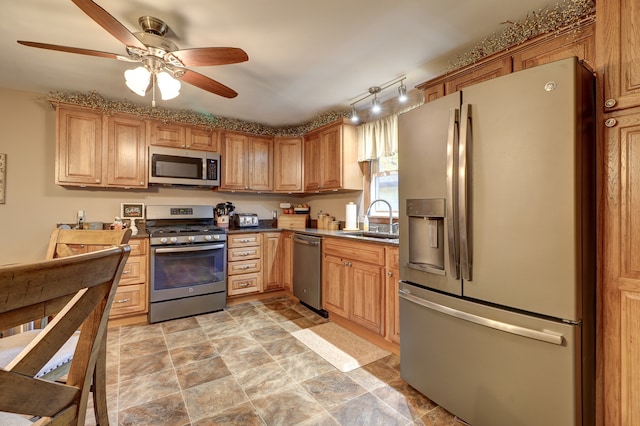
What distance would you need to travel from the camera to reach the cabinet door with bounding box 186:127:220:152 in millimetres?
3623

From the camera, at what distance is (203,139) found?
371 cm

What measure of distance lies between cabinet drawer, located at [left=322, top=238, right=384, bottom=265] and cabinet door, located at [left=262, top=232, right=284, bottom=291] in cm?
96

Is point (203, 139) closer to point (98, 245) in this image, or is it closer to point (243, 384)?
point (98, 245)

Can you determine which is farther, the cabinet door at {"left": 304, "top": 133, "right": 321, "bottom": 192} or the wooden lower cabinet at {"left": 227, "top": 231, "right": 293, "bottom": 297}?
the cabinet door at {"left": 304, "top": 133, "right": 321, "bottom": 192}

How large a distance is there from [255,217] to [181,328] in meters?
1.73

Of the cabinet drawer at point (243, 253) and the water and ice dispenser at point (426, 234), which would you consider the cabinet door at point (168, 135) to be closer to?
the cabinet drawer at point (243, 253)

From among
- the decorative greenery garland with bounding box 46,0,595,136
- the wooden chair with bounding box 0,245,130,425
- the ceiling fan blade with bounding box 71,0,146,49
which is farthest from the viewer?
the decorative greenery garland with bounding box 46,0,595,136

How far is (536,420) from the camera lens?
133 cm

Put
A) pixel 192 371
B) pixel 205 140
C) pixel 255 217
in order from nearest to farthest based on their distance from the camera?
pixel 192 371, pixel 205 140, pixel 255 217

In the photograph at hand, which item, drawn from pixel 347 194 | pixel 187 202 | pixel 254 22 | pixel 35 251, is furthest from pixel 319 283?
pixel 35 251

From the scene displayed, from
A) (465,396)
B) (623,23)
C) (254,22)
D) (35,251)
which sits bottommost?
(465,396)

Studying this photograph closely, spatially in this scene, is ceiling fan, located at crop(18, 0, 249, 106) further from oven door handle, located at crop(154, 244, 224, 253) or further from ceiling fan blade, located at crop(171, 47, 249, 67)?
oven door handle, located at crop(154, 244, 224, 253)

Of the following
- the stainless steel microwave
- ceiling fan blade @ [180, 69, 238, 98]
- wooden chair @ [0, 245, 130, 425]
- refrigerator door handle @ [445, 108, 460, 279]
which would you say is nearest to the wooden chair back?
wooden chair @ [0, 245, 130, 425]

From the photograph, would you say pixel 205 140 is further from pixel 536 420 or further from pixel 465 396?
pixel 536 420
